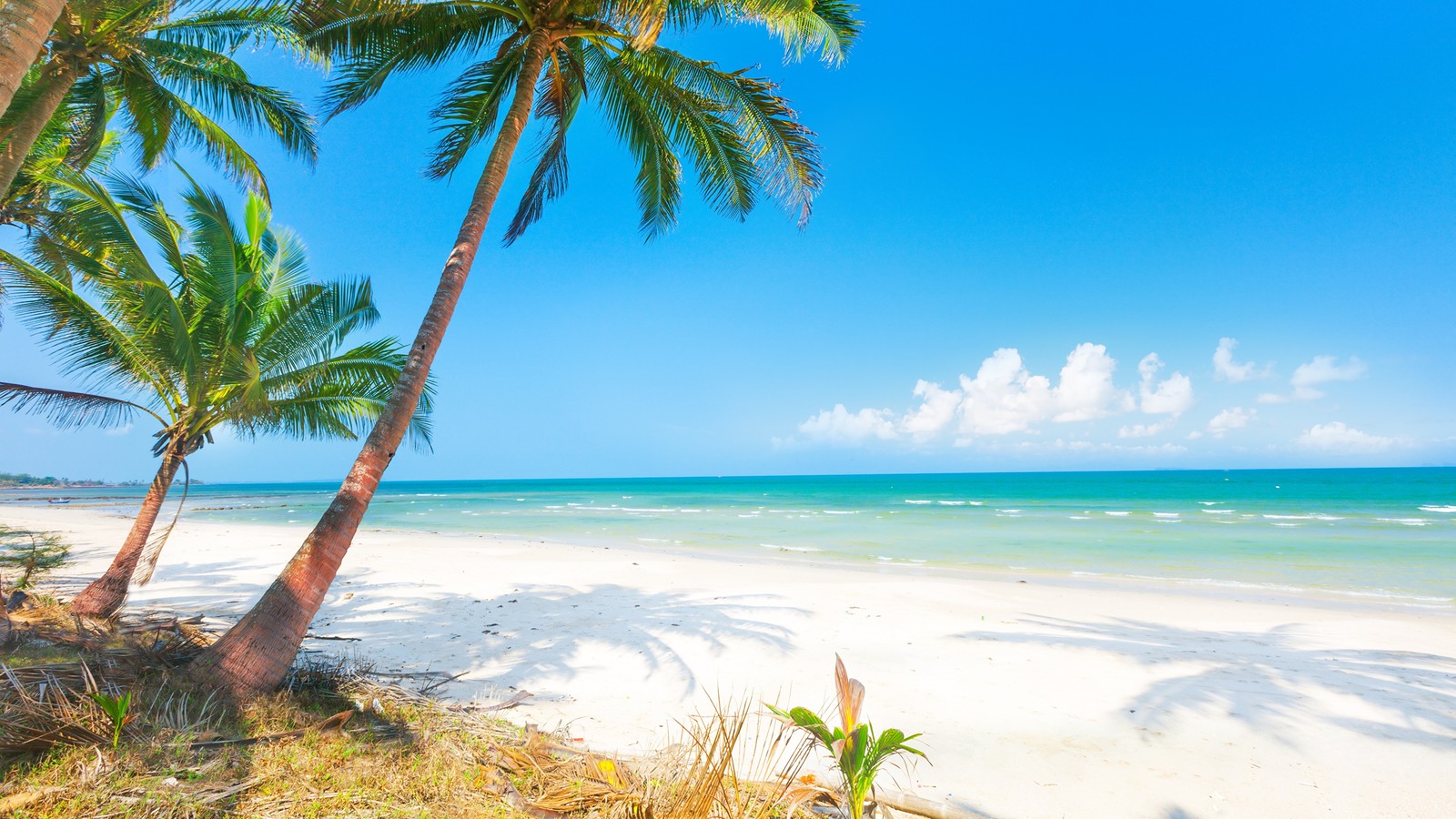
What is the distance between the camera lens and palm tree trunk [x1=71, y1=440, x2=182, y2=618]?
18.4 ft

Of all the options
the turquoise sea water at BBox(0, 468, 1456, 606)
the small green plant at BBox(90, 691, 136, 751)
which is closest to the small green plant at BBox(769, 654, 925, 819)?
the small green plant at BBox(90, 691, 136, 751)

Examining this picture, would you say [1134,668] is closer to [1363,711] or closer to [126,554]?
[1363,711]

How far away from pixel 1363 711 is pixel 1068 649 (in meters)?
2.10

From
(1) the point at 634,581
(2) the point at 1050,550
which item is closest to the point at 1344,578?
(2) the point at 1050,550

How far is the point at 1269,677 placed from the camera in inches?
211

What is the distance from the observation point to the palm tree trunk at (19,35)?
2.61 m

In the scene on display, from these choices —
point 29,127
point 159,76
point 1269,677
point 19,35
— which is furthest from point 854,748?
point 159,76

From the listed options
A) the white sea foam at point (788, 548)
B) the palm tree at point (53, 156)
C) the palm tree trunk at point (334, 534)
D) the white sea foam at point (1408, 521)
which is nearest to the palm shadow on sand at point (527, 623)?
the palm tree trunk at point (334, 534)

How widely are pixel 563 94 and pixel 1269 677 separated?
8.92m

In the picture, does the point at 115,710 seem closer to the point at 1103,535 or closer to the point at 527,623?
the point at 527,623

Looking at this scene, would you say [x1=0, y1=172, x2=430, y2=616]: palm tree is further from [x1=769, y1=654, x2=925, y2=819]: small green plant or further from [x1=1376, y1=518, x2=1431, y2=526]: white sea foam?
[x1=1376, y1=518, x2=1431, y2=526]: white sea foam

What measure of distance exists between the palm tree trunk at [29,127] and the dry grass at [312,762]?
3655mm

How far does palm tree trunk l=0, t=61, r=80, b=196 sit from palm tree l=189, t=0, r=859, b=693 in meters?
2.11

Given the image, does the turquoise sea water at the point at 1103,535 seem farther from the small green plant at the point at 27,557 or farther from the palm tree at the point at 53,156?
the palm tree at the point at 53,156
